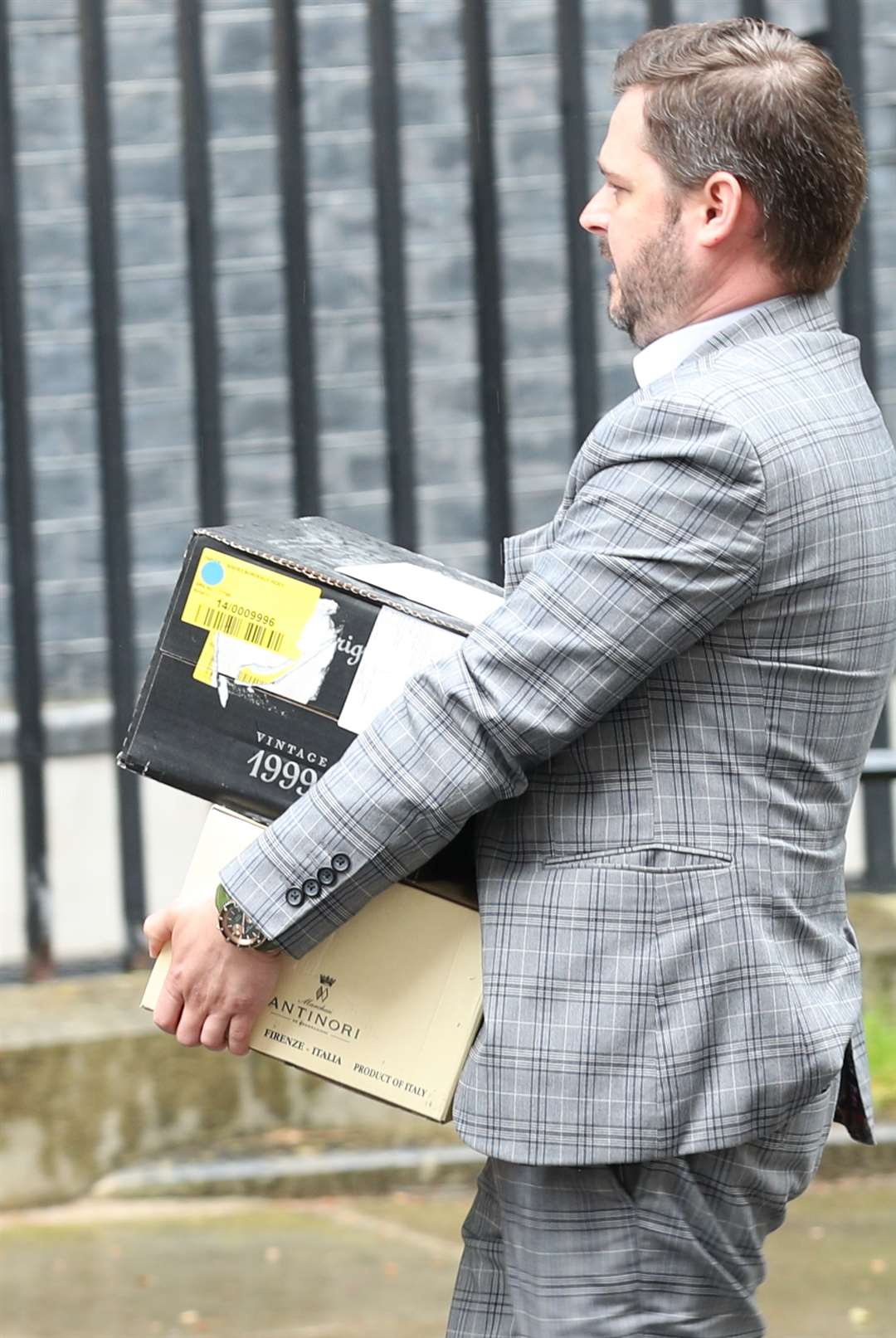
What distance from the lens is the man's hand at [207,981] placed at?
196cm

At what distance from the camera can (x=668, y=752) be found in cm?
188

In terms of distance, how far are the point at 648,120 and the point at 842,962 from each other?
2.87 ft

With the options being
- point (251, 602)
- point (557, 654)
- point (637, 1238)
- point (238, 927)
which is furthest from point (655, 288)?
point (637, 1238)

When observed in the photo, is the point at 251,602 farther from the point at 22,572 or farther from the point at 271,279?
the point at 271,279

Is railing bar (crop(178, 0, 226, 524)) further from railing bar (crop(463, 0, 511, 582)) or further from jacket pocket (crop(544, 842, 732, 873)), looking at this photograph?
jacket pocket (crop(544, 842, 732, 873))

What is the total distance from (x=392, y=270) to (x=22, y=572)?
0.90 m

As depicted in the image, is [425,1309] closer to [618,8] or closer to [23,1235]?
[23,1235]

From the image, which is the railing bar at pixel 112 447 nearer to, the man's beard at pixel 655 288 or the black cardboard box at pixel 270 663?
the black cardboard box at pixel 270 663

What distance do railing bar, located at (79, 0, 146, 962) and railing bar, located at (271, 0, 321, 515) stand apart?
0.32 m

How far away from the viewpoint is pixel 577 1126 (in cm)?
187

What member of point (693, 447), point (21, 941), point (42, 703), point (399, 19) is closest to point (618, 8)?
point (399, 19)

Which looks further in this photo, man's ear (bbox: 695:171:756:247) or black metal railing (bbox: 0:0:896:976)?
black metal railing (bbox: 0:0:896:976)

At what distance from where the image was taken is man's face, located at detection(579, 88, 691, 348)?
76.4 inches

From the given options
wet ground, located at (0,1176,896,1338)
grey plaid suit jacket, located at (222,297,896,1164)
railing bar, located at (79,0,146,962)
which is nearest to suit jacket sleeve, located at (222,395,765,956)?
grey plaid suit jacket, located at (222,297,896,1164)
